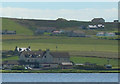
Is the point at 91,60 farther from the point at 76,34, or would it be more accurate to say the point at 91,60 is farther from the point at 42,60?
the point at 76,34

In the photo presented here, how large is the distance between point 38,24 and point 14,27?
9314mm

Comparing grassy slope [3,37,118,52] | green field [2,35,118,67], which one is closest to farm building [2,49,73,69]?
green field [2,35,118,67]

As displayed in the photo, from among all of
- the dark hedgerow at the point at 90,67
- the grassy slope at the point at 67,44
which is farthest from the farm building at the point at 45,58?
the grassy slope at the point at 67,44

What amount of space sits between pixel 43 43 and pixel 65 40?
6501mm

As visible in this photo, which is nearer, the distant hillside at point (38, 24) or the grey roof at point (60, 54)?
the grey roof at point (60, 54)

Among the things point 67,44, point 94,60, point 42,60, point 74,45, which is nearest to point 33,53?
point 42,60

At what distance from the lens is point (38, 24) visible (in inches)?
4867

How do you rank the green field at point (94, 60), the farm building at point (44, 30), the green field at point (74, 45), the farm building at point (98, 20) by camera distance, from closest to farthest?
the green field at point (94, 60) < the green field at point (74, 45) < the farm building at point (44, 30) < the farm building at point (98, 20)

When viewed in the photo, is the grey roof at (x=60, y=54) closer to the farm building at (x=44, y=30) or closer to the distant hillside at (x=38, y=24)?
the farm building at (x=44, y=30)

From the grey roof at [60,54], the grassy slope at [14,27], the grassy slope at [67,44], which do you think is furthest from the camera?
the grassy slope at [14,27]

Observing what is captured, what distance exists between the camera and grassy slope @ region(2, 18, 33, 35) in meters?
112

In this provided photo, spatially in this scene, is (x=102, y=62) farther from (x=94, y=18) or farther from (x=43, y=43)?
(x=94, y=18)

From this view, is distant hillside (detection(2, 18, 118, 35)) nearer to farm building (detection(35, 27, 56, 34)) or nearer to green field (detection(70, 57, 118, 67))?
farm building (detection(35, 27, 56, 34))

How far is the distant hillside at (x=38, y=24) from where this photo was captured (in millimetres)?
115631
